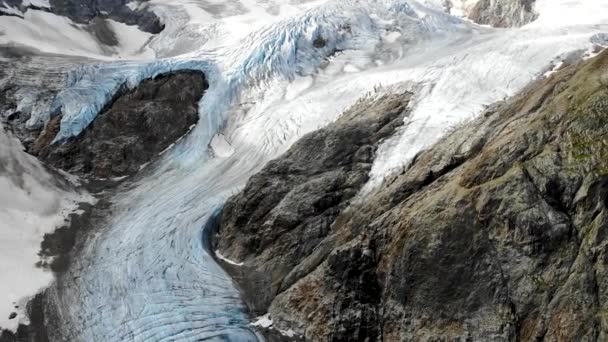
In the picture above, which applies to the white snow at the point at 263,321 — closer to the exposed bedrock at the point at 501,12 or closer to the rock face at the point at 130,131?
the rock face at the point at 130,131

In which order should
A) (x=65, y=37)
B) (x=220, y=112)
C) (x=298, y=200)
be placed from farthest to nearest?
(x=65, y=37)
(x=220, y=112)
(x=298, y=200)

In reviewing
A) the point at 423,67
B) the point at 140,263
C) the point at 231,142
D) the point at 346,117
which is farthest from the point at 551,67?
the point at 140,263

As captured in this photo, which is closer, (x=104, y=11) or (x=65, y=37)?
(x=65, y=37)

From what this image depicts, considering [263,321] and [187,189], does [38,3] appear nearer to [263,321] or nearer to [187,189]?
[187,189]

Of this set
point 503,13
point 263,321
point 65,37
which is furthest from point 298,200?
point 65,37

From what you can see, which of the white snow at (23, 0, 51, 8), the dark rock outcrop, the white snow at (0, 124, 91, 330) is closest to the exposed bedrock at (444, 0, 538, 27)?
the dark rock outcrop

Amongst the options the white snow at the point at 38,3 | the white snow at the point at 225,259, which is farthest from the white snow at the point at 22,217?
the white snow at the point at 38,3

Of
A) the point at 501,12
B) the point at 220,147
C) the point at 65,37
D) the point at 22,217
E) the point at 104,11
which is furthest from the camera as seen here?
the point at 104,11

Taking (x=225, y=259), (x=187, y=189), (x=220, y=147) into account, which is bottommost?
(x=225, y=259)
